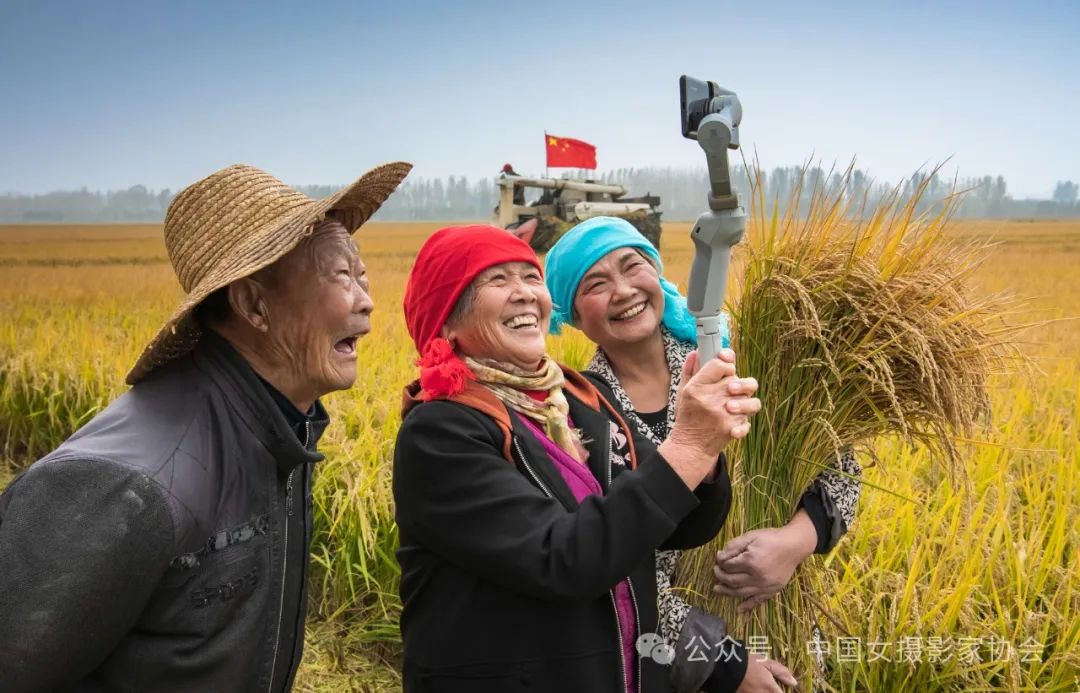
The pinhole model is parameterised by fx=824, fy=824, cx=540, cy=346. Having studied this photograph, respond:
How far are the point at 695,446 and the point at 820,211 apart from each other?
2.42ft

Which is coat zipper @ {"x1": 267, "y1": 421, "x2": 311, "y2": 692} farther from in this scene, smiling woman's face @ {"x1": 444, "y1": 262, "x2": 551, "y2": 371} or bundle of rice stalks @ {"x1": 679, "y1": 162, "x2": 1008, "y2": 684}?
bundle of rice stalks @ {"x1": 679, "y1": 162, "x2": 1008, "y2": 684}

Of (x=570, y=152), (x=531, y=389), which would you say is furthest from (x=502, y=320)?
(x=570, y=152)

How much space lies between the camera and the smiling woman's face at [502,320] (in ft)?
4.88

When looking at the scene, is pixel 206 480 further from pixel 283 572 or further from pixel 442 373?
pixel 442 373

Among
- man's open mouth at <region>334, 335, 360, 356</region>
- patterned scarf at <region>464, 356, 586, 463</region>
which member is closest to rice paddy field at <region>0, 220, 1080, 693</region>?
patterned scarf at <region>464, 356, 586, 463</region>

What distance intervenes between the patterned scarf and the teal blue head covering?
48 centimetres

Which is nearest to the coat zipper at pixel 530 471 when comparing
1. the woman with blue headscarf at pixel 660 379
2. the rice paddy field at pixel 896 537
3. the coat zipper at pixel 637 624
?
the coat zipper at pixel 637 624

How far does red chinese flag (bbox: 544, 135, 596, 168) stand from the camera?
16094mm

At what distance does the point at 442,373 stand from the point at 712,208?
21.7 inches

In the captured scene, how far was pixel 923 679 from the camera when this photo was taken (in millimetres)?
2227

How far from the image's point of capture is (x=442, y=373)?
4.70 feet

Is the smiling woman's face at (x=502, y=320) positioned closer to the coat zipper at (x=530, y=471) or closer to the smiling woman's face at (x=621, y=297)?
the coat zipper at (x=530, y=471)

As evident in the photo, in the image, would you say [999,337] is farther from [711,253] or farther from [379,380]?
[379,380]

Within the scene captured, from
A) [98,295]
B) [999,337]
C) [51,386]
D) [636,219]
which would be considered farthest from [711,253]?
[636,219]
